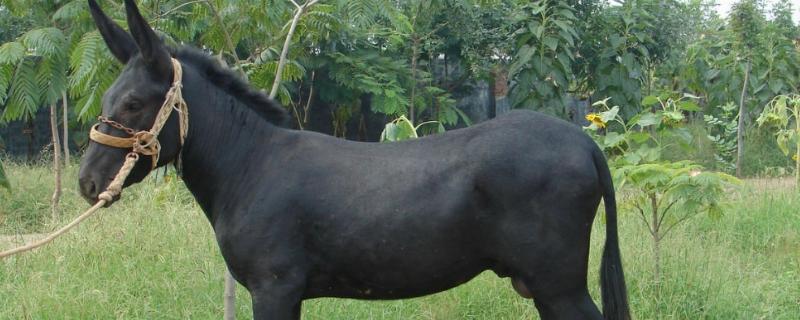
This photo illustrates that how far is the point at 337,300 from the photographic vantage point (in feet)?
16.5

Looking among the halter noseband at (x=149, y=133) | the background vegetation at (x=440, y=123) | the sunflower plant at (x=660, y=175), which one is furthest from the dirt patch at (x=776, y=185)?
the halter noseband at (x=149, y=133)

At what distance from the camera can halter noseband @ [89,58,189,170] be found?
296cm

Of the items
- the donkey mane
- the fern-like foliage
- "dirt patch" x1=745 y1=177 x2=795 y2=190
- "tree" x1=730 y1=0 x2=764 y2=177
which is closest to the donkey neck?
the donkey mane

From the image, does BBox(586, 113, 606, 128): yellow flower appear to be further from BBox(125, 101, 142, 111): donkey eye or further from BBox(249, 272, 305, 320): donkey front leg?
BBox(125, 101, 142, 111): donkey eye

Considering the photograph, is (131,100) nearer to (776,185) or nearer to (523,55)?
(523,55)

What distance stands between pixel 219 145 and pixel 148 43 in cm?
51

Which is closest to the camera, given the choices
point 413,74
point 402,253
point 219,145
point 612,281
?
point 402,253

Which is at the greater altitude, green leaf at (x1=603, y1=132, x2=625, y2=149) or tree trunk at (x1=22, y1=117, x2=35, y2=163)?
green leaf at (x1=603, y1=132, x2=625, y2=149)

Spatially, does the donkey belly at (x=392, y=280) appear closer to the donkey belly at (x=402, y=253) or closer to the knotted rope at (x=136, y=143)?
the donkey belly at (x=402, y=253)

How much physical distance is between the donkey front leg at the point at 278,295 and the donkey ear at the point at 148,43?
856mm

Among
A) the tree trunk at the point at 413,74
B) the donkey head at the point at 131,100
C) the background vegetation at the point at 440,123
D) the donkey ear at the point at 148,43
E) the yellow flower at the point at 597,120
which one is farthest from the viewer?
the tree trunk at the point at 413,74

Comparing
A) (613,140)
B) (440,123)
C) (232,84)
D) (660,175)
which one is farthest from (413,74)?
(232,84)

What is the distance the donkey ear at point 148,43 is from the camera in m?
2.86

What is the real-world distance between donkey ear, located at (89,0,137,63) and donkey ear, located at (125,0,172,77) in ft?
0.47
